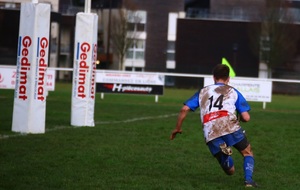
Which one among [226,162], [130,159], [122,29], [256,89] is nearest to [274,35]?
[122,29]

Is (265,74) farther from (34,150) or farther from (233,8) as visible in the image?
(34,150)

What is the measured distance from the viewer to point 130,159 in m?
13.4

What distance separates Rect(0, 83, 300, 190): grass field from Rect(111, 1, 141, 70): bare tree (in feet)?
193

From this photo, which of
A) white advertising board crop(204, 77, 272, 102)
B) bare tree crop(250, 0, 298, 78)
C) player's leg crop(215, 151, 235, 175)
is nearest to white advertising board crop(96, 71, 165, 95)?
white advertising board crop(204, 77, 272, 102)

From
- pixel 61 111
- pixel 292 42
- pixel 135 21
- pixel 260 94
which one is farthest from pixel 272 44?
pixel 61 111

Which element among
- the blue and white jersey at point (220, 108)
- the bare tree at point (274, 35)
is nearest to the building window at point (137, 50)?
the bare tree at point (274, 35)

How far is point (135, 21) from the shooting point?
268 ft

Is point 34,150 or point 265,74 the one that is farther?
point 265,74

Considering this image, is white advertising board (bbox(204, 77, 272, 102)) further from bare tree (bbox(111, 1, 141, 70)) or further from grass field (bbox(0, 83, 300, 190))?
bare tree (bbox(111, 1, 141, 70))

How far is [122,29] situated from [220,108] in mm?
70769

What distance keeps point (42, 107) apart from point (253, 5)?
63.5 meters

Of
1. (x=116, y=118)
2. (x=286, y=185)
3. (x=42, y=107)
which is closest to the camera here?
(x=286, y=185)

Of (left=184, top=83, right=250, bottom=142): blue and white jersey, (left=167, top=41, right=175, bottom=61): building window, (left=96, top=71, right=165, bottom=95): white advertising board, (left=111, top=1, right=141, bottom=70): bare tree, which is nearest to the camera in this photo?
(left=184, top=83, right=250, bottom=142): blue and white jersey

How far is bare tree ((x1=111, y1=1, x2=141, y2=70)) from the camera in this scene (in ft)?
263
